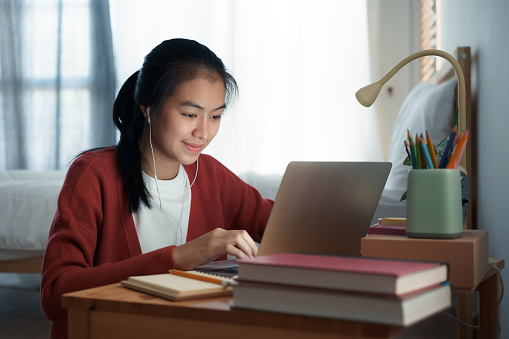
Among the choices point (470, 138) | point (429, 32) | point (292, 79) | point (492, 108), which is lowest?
point (470, 138)

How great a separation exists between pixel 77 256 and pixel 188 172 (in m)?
0.45

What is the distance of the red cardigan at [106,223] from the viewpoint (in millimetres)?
900

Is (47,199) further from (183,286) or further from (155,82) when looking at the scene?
(183,286)

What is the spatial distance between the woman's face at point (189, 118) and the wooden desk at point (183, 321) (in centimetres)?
58

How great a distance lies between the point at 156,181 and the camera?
132cm

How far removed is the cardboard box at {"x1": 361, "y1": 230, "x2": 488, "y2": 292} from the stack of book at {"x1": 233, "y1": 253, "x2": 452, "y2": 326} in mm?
159

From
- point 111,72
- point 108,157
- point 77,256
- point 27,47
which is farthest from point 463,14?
point 27,47

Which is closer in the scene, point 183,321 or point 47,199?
point 183,321

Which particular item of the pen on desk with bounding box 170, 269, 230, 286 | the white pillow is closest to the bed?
the white pillow

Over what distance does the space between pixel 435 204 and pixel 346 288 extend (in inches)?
12.4

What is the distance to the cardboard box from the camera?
2.64ft

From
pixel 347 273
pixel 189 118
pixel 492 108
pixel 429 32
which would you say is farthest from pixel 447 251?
pixel 429 32

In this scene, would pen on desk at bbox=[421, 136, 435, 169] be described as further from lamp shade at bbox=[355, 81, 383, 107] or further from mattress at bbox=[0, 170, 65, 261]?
mattress at bbox=[0, 170, 65, 261]

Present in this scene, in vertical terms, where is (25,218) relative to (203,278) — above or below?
below
